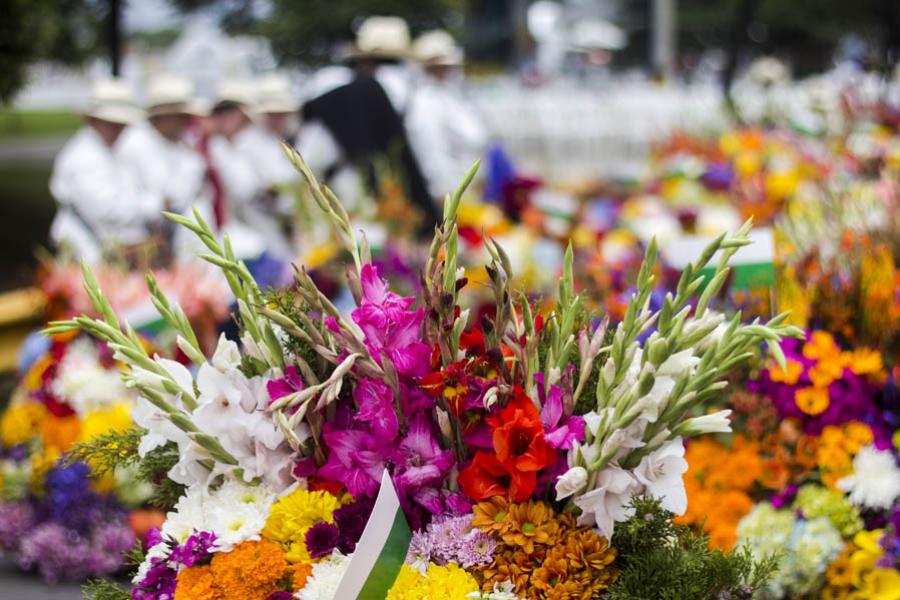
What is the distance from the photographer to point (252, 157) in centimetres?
840

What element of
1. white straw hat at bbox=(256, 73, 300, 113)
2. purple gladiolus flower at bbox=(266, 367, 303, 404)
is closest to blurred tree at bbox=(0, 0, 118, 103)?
white straw hat at bbox=(256, 73, 300, 113)

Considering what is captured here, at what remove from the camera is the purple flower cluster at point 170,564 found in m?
2.01

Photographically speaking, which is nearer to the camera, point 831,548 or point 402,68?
point 831,548

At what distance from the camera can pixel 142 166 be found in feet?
23.4

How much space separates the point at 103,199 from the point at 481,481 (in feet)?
16.7

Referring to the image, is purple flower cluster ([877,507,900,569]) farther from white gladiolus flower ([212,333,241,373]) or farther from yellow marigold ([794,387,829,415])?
white gladiolus flower ([212,333,241,373])

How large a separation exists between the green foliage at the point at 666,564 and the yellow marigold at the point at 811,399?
1.18m

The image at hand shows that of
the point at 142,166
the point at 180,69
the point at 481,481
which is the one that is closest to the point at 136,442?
the point at 481,481

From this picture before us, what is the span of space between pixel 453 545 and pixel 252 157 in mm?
6702

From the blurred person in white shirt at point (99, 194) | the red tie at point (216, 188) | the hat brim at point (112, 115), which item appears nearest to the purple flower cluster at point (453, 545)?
the blurred person in white shirt at point (99, 194)

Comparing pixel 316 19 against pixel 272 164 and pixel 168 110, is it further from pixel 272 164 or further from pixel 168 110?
pixel 168 110

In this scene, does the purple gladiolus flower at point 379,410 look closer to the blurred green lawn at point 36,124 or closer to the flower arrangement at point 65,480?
the flower arrangement at point 65,480

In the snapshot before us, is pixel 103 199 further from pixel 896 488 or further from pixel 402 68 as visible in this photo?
pixel 896 488

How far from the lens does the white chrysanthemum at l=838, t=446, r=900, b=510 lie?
302 centimetres
